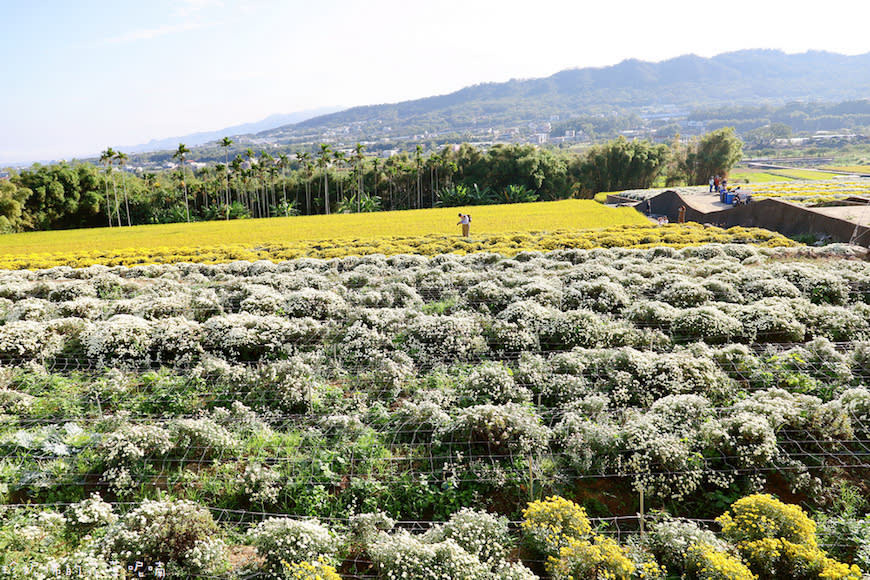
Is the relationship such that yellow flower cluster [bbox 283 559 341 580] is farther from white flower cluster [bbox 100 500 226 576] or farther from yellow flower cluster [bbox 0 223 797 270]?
yellow flower cluster [bbox 0 223 797 270]

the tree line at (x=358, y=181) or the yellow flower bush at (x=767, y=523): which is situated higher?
the tree line at (x=358, y=181)

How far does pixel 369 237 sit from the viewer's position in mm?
31562

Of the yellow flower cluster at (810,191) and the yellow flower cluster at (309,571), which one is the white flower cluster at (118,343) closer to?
the yellow flower cluster at (309,571)

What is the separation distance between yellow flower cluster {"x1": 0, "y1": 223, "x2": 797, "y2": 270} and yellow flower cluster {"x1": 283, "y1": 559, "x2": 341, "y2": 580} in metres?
18.6

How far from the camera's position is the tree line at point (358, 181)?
5941 centimetres

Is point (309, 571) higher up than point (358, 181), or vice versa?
point (358, 181)

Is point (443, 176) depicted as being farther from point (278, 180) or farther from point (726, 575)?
point (726, 575)

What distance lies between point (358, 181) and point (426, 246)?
54.8m

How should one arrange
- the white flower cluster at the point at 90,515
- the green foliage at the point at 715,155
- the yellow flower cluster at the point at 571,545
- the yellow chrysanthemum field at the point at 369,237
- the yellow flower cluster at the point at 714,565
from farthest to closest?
the green foliage at the point at 715,155 < the yellow chrysanthemum field at the point at 369,237 < the white flower cluster at the point at 90,515 < the yellow flower cluster at the point at 571,545 < the yellow flower cluster at the point at 714,565

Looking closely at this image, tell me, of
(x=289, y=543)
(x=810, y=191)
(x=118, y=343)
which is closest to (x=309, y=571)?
(x=289, y=543)

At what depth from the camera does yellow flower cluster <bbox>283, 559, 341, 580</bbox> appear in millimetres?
4951

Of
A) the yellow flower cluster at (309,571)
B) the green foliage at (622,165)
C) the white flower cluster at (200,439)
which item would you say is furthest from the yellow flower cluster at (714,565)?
the green foliage at (622,165)

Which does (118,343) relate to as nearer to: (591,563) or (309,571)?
(309,571)

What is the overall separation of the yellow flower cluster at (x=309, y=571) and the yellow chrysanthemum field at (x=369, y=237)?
19.5 m
